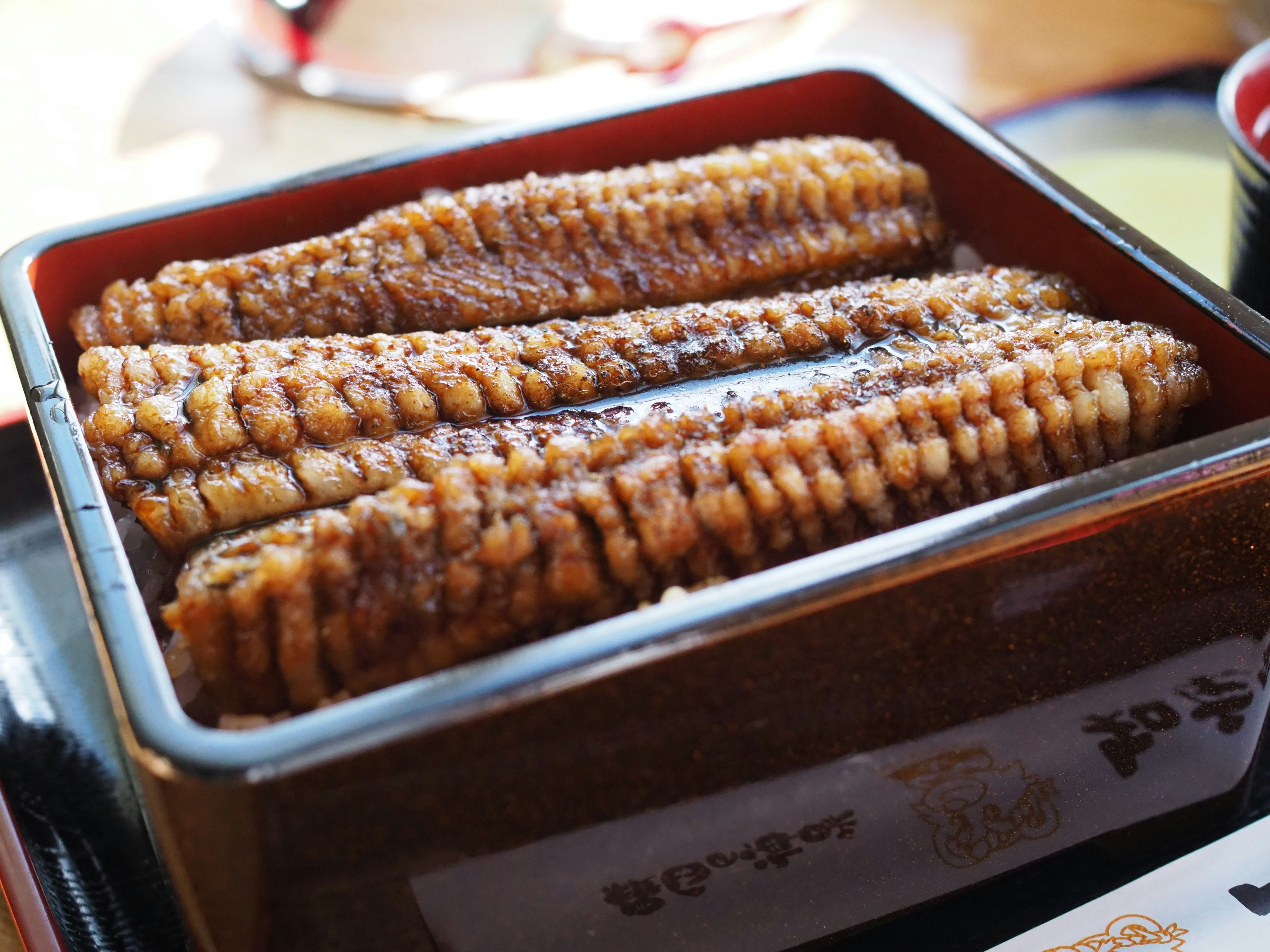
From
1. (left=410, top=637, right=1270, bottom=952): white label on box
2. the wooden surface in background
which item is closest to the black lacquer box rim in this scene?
(left=410, top=637, right=1270, bottom=952): white label on box

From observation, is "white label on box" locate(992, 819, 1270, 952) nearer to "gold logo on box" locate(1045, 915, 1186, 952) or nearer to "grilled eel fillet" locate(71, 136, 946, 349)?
"gold logo on box" locate(1045, 915, 1186, 952)

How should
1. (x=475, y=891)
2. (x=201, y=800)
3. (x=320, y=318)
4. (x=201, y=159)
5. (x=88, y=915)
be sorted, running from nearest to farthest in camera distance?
(x=201, y=800)
(x=475, y=891)
(x=88, y=915)
(x=320, y=318)
(x=201, y=159)

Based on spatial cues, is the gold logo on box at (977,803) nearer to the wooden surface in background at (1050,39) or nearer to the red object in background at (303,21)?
the wooden surface in background at (1050,39)

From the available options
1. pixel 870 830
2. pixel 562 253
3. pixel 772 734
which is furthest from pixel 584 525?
pixel 562 253

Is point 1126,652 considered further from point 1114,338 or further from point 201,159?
point 201,159

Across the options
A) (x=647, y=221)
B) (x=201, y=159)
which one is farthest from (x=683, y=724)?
(x=201, y=159)

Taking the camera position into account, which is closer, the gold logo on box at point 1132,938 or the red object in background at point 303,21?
the gold logo on box at point 1132,938

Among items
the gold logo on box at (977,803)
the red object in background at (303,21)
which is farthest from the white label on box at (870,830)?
the red object in background at (303,21)
